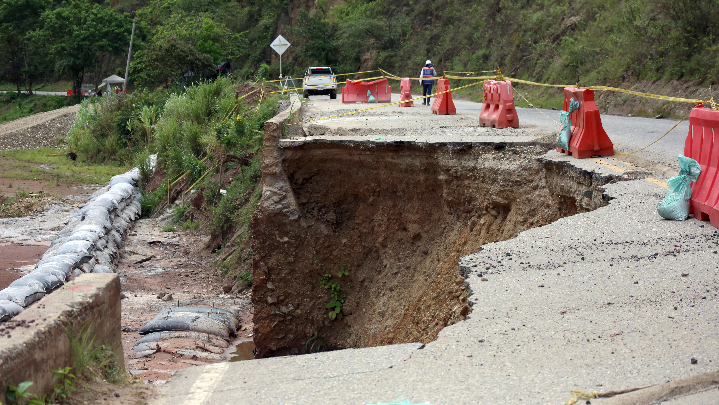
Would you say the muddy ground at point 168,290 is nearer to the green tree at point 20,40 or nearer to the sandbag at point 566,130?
the sandbag at point 566,130

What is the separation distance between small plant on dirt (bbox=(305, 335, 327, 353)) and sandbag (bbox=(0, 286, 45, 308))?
3684 mm

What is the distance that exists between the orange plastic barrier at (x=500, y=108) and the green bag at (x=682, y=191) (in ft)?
17.5

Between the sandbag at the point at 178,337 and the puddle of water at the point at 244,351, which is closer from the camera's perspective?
the sandbag at the point at 178,337

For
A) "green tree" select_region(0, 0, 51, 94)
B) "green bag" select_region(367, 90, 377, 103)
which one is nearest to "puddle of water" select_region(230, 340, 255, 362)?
"green bag" select_region(367, 90, 377, 103)

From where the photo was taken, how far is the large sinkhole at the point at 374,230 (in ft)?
25.7

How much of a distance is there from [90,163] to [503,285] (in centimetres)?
2421

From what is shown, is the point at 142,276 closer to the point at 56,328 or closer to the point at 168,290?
the point at 168,290

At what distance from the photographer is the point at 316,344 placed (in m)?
9.44

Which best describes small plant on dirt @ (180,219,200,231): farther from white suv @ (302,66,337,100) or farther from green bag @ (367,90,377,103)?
white suv @ (302,66,337,100)

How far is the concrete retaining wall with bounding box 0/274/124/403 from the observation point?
2.74m

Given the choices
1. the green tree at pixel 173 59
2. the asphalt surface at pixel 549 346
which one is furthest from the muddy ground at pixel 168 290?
the green tree at pixel 173 59

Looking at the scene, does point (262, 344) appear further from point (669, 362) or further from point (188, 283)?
point (669, 362)

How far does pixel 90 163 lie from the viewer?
25344 mm

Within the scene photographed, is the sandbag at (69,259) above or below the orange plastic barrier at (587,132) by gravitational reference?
below
